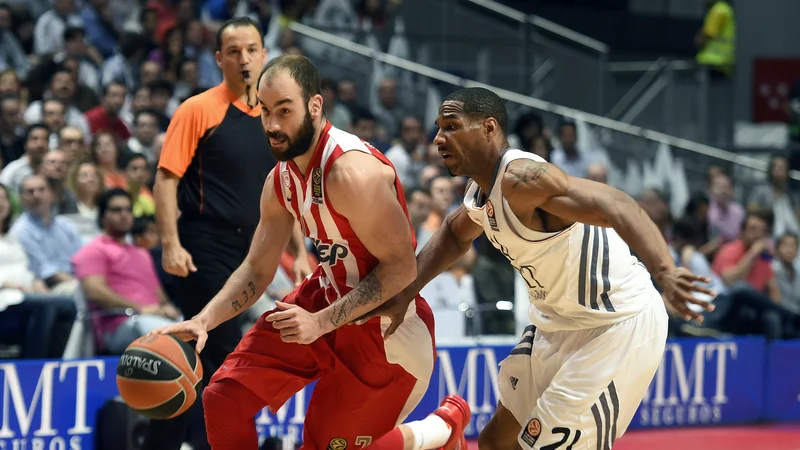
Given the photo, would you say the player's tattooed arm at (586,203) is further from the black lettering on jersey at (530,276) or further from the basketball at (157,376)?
the basketball at (157,376)

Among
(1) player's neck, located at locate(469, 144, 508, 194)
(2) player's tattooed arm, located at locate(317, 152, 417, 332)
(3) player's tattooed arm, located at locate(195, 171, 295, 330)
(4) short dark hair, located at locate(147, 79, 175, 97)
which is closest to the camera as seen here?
(2) player's tattooed arm, located at locate(317, 152, 417, 332)

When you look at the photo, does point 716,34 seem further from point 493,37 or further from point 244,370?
point 244,370

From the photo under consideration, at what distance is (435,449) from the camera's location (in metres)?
5.23

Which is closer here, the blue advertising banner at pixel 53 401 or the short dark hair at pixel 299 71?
the short dark hair at pixel 299 71

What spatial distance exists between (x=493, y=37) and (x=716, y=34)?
2.92 metres

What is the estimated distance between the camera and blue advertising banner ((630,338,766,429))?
9.10 meters

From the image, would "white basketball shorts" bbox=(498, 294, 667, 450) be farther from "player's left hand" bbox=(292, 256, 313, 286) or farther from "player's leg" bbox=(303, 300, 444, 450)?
"player's left hand" bbox=(292, 256, 313, 286)

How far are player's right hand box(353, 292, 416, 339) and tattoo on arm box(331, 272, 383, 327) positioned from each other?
13 centimetres

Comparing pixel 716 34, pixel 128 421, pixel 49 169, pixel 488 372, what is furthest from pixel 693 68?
pixel 128 421

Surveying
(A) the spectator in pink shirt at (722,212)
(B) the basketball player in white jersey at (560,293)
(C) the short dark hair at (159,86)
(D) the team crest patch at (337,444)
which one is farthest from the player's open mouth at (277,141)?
(A) the spectator in pink shirt at (722,212)

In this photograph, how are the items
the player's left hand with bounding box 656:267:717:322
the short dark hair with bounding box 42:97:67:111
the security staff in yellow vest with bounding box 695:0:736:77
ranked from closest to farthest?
the player's left hand with bounding box 656:267:717:322
the short dark hair with bounding box 42:97:67:111
the security staff in yellow vest with bounding box 695:0:736:77

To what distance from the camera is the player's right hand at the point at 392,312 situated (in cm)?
454

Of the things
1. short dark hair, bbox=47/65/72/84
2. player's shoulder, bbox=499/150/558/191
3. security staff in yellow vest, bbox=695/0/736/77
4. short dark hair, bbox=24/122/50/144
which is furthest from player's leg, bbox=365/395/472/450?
security staff in yellow vest, bbox=695/0/736/77

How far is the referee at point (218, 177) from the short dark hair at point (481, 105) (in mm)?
1464
